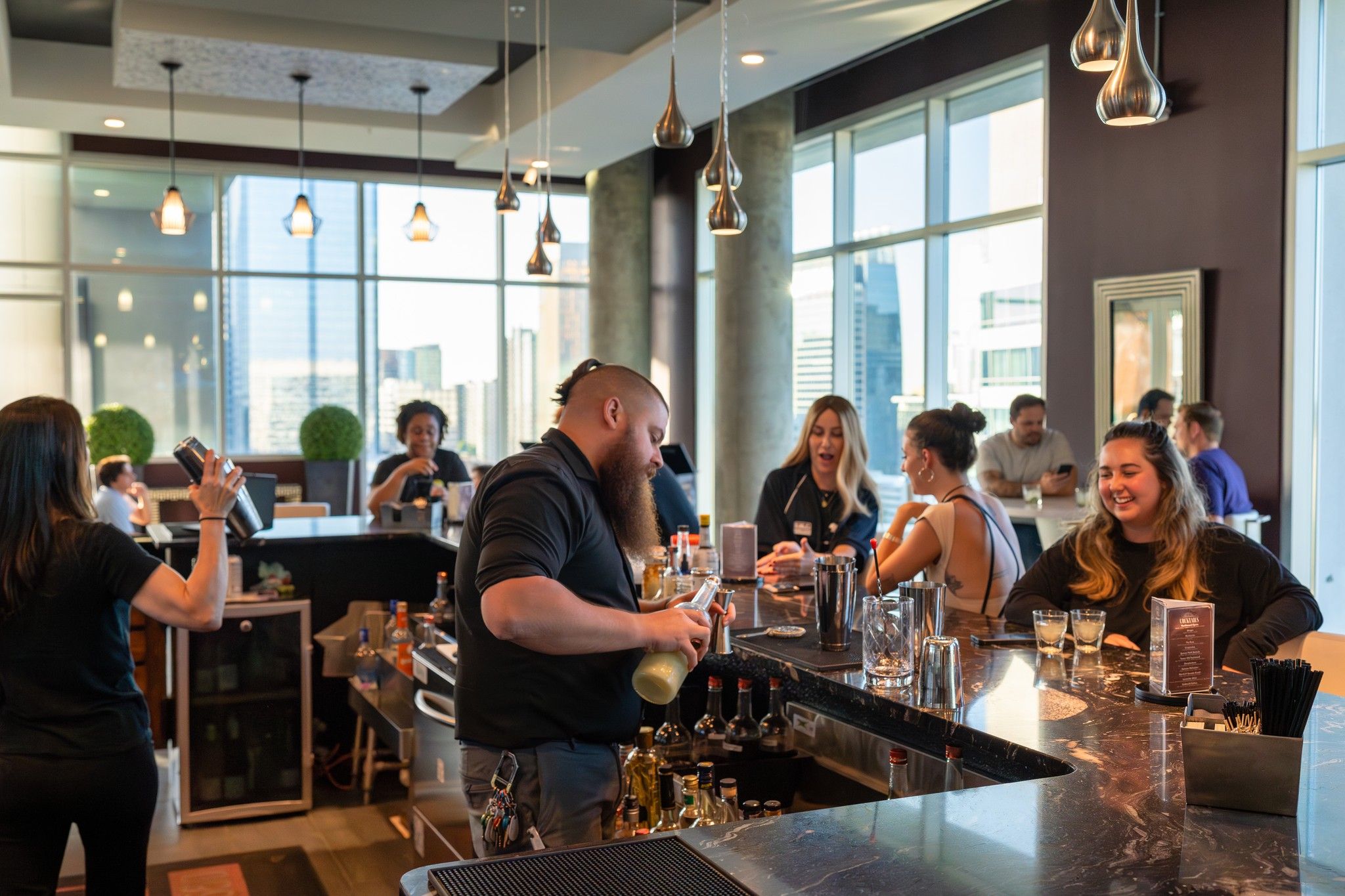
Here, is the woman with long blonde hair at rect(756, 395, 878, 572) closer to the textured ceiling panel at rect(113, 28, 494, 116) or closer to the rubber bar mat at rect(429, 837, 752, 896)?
the rubber bar mat at rect(429, 837, 752, 896)

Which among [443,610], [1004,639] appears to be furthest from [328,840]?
[1004,639]

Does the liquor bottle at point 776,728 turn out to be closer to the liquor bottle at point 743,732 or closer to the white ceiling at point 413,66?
the liquor bottle at point 743,732

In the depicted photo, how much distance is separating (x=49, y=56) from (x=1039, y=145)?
23.1 ft

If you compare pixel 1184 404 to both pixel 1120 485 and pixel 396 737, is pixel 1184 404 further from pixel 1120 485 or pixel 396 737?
pixel 396 737

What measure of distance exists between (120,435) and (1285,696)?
10.2 m

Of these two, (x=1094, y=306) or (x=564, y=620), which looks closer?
(x=564, y=620)

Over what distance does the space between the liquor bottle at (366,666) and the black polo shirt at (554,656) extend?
2755 millimetres

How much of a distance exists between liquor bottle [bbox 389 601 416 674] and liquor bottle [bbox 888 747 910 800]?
2.59 meters

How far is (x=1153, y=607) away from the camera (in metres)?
2.31

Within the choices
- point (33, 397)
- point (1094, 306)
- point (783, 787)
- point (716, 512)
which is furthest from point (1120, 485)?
point (716, 512)

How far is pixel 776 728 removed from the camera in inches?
114

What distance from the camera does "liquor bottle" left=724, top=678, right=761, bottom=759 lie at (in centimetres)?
284

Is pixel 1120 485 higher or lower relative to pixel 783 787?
higher

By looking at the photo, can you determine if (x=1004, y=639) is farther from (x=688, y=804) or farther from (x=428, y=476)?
(x=428, y=476)
